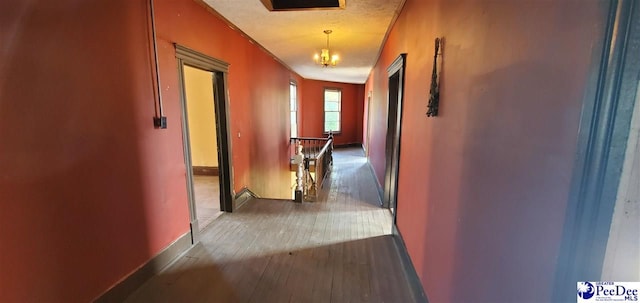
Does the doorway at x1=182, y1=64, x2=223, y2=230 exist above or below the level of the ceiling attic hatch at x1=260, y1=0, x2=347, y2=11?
below

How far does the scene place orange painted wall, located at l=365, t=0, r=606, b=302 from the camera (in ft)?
2.13

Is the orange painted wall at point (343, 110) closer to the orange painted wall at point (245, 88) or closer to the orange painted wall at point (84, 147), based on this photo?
the orange painted wall at point (245, 88)

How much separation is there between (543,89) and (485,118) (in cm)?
34

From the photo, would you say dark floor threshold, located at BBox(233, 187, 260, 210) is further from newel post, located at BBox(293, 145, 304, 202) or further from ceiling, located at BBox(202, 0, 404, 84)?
ceiling, located at BBox(202, 0, 404, 84)

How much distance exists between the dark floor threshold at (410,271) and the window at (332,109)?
24.5ft

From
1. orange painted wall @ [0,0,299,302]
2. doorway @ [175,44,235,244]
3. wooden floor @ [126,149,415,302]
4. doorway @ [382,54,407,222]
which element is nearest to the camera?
→ orange painted wall @ [0,0,299,302]

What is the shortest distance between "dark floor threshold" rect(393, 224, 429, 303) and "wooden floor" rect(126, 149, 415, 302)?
51mm

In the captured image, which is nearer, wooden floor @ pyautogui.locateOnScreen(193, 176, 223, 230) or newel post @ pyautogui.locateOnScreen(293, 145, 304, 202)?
wooden floor @ pyautogui.locateOnScreen(193, 176, 223, 230)

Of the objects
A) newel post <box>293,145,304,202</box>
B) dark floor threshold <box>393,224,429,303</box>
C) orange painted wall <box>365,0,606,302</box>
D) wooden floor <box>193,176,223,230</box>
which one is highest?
orange painted wall <box>365,0,606,302</box>

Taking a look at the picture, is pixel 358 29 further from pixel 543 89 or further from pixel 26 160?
pixel 26 160

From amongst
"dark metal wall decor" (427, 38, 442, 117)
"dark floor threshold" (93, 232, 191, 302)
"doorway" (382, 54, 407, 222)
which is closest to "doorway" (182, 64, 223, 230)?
"dark floor threshold" (93, 232, 191, 302)

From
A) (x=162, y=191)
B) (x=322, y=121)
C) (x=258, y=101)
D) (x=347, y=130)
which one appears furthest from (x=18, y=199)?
(x=347, y=130)

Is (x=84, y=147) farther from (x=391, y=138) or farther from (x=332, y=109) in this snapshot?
(x=332, y=109)

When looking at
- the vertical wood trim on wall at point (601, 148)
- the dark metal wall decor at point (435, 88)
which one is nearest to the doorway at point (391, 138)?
the dark metal wall decor at point (435, 88)
